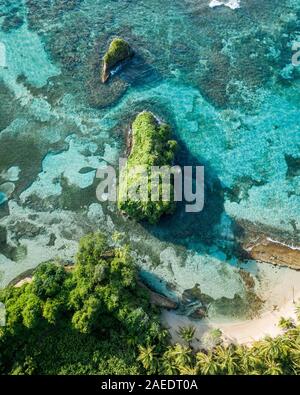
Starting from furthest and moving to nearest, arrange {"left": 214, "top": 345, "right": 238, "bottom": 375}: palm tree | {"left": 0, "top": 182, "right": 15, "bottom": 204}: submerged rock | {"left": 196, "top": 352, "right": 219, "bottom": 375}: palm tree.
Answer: {"left": 0, "top": 182, "right": 15, "bottom": 204}: submerged rock → {"left": 214, "top": 345, "right": 238, "bottom": 375}: palm tree → {"left": 196, "top": 352, "right": 219, "bottom": 375}: palm tree

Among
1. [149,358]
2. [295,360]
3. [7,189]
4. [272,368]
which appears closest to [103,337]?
[149,358]

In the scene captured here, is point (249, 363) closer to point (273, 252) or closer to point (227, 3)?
point (273, 252)

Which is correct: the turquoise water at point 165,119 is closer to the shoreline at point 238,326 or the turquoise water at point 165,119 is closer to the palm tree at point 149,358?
the shoreline at point 238,326

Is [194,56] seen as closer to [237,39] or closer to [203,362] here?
[237,39]

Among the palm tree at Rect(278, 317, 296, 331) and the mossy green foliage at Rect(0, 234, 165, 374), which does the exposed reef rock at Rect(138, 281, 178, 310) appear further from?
the palm tree at Rect(278, 317, 296, 331)

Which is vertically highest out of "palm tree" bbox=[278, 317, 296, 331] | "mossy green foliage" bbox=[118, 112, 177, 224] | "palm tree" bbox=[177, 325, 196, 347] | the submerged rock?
"mossy green foliage" bbox=[118, 112, 177, 224]

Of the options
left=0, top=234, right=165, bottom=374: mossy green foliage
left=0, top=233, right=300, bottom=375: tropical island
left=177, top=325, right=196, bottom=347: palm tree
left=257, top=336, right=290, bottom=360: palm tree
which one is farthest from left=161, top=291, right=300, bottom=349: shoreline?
left=257, top=336, right=290, bottom=360: palm tree
